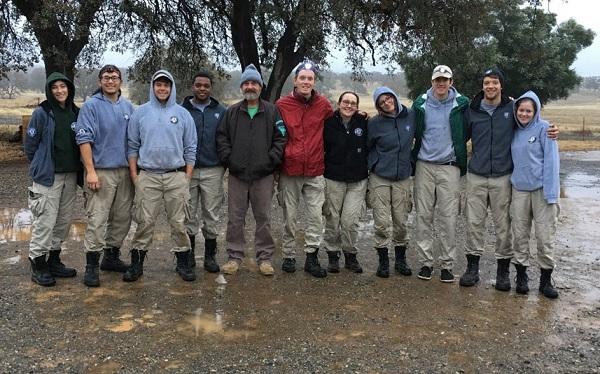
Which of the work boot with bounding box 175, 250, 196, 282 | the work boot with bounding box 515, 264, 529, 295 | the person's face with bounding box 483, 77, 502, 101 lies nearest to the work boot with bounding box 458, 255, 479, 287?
the work boot with bounding box 515, 264, 529, 295

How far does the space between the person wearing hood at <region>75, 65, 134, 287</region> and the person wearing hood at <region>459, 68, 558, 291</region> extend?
3319 mm

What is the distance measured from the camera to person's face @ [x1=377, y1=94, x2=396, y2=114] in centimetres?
563

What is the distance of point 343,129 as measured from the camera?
5734 mm

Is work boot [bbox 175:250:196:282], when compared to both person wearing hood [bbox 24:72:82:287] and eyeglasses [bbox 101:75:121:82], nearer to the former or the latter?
person wearing hood [bbox 24:72:82:287]

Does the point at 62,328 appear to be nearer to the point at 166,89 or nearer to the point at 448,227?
the point at 166,89

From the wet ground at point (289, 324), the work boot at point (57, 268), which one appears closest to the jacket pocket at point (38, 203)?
the work boot at point (57, 268)

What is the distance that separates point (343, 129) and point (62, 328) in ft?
10.2

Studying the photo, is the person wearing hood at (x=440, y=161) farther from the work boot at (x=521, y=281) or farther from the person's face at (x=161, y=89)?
the person's face at (x=161, y=89)

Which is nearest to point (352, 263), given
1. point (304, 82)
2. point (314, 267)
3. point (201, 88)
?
point (314, 267)

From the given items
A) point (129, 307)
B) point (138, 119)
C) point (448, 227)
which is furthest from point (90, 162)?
point (448, 227)

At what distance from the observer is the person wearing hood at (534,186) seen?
5.23 m

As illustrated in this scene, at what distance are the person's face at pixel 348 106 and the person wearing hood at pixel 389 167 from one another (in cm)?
21

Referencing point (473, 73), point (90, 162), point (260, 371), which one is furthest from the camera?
point (473, 73)

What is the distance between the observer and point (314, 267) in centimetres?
580
